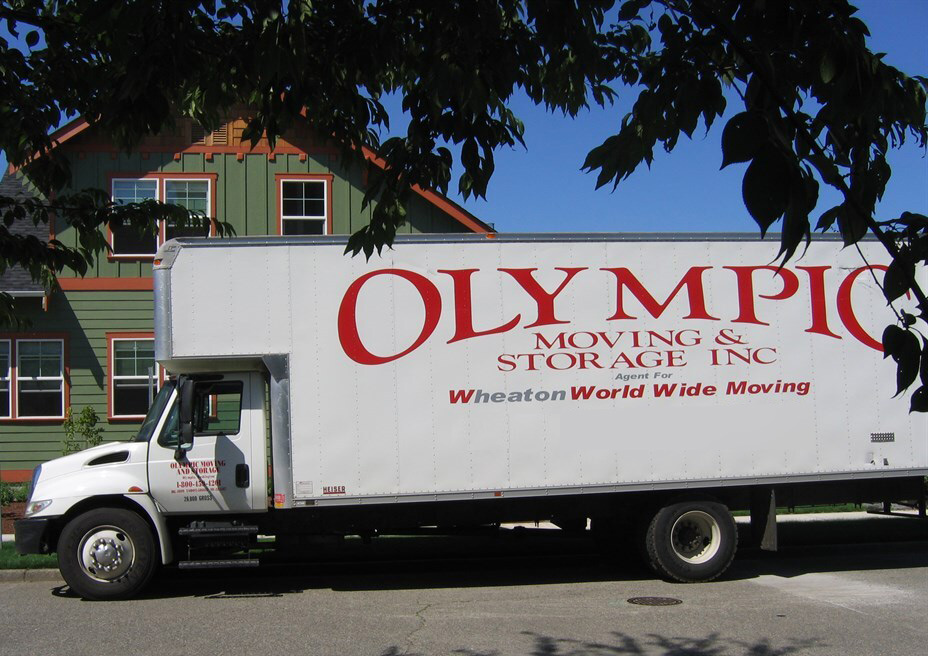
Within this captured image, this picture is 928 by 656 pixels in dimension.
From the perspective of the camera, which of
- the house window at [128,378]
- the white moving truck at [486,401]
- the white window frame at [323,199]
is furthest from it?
the white window frame at [323,199]

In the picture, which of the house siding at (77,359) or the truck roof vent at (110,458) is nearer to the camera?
Result: the truck roof vent at (110,458)

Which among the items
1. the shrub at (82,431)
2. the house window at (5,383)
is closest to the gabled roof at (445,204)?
the house window at (5,383)

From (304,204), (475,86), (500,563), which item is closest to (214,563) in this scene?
(500,563)

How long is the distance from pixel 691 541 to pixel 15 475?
13.1 meters

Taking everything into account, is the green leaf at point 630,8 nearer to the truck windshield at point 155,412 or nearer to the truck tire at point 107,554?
the truck windshield at point 155,412

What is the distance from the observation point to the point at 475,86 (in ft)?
13.2

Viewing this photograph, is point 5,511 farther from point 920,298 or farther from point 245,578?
point 920,298

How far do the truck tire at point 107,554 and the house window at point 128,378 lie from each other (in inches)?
336

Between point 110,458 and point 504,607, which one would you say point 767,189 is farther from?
point 110,458

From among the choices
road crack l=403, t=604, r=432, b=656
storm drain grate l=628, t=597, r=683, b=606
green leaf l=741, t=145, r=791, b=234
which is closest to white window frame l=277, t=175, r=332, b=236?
road crack l=403, t=604, r=432, b=656

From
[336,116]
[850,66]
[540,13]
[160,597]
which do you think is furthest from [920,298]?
[160,597]

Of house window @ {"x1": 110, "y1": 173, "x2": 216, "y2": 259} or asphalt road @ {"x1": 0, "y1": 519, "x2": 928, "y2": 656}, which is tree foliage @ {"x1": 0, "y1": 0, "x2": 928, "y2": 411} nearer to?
asphalt road @ {"x1": 0, "y1": 519, "x2": 928, "y2": 656}

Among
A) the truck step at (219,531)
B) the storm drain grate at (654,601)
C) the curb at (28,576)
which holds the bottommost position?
the storm drain grate at (654,601)

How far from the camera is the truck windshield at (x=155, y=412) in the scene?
9.99 metres
